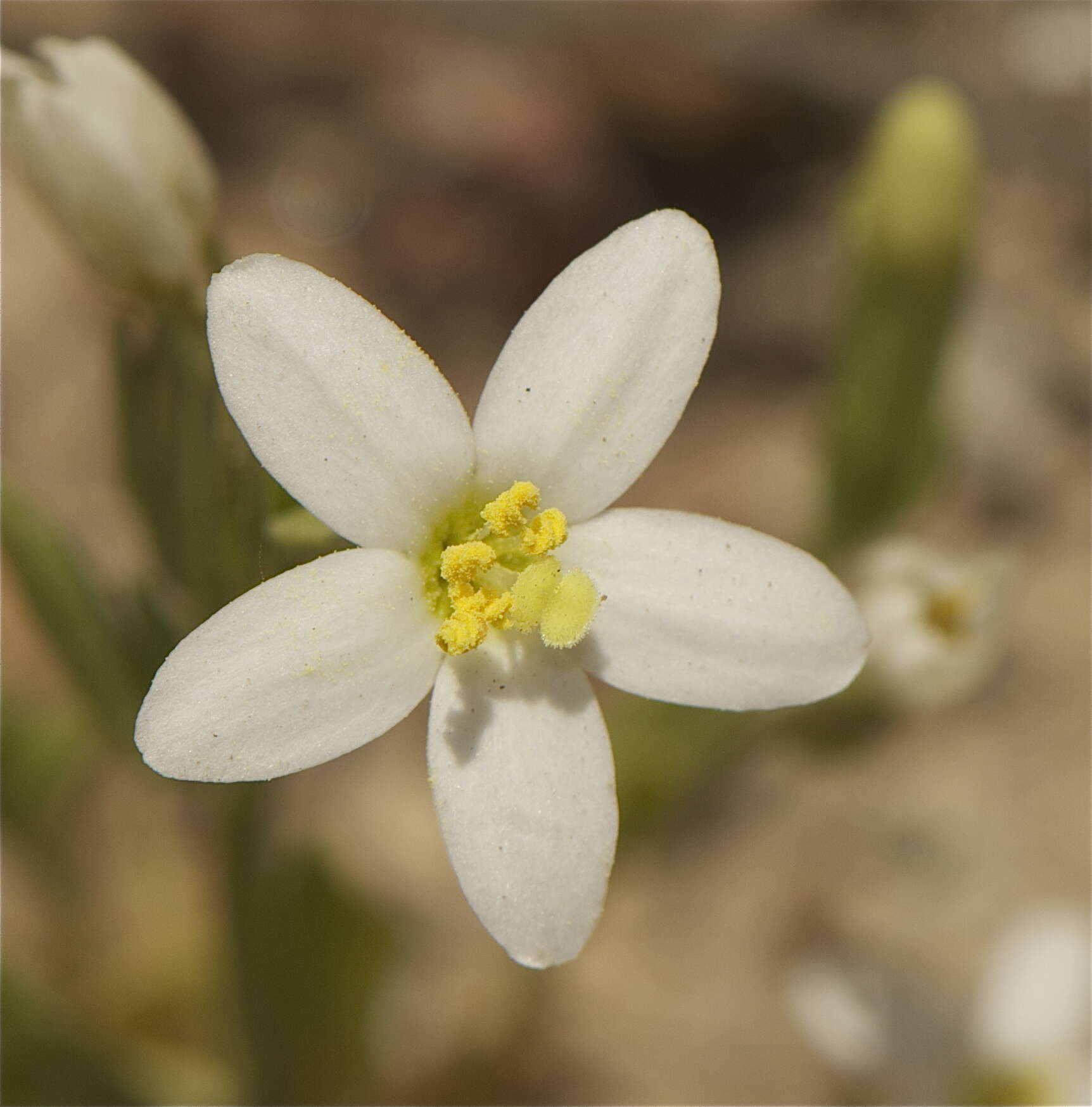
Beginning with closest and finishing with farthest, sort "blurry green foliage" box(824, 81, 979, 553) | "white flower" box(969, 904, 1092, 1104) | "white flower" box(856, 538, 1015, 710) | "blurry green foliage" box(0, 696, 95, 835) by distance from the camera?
"white flower" box(856, 538, 1015, 710) < "blurry green foliage" box(824, 81, 979, 553) < "blurry green foliage" box(0, 696, 95, 835) < "white flower" box(969, 904, 1092, 1104)

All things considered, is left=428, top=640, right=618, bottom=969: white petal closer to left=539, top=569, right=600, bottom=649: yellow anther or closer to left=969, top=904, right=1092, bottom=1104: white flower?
left=539, top=569, right=600, bottom=649: yellow anther

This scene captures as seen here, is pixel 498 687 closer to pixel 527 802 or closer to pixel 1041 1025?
pixel 527 802

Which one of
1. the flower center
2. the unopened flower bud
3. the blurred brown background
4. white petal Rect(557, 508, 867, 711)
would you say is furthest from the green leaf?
the unopened flower bud

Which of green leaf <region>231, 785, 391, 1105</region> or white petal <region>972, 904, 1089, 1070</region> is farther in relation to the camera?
white petal <region>972, 904, 1089, 1070</region>

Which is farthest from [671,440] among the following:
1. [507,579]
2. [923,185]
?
[507,579]

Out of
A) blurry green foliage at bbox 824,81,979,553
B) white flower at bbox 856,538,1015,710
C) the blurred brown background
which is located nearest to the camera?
white flower at bbox 856,538,1015,710

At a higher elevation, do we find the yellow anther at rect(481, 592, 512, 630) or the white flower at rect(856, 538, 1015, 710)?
the white flower at rect(856, 538, 1015, 710)

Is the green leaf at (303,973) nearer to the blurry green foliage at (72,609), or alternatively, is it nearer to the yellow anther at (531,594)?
the blurry green foliage at (72,609)

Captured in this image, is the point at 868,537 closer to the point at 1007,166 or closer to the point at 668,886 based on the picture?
the point at 668,886
